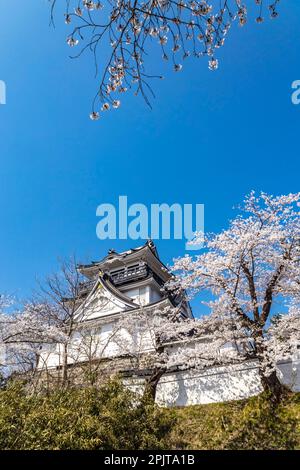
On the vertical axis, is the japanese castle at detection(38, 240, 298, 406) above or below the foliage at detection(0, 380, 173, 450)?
above

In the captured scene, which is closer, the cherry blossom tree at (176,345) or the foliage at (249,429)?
the foliage at (249,429)

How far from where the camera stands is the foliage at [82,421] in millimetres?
5411

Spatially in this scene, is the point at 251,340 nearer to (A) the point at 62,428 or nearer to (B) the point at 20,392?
(A) the point at 62,428

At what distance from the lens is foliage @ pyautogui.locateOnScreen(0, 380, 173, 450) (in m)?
5.41

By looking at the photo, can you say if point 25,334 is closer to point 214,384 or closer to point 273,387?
point 214,384

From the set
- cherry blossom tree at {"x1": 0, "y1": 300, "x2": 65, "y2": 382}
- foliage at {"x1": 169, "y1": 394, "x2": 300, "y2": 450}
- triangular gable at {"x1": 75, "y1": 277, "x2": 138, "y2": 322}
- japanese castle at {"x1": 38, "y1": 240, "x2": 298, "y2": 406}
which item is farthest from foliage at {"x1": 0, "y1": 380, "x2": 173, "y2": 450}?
triangular gable at {"x1": 75, "y1": 277, "x2": 138, "y2": 322}

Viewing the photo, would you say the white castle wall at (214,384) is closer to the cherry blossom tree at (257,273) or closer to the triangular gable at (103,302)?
the cherry blossom tree at (257,273)

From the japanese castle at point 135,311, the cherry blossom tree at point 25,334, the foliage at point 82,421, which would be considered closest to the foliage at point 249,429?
the foliage at point 82,421

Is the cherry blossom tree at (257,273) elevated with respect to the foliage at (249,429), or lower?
elevated

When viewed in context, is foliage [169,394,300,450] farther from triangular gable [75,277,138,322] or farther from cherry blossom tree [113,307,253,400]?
triangular gable [75,277,138,322]

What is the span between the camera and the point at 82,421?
6.21 meters

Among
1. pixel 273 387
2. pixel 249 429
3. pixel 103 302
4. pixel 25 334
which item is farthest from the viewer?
pixel 103 302

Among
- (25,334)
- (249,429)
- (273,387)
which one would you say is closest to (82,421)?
(249,429)

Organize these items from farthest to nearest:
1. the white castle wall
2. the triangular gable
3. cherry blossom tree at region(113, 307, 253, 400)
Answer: the triangular gable < cherry blossom tree at region(113, 307, 253, 400) < the white castle wall
